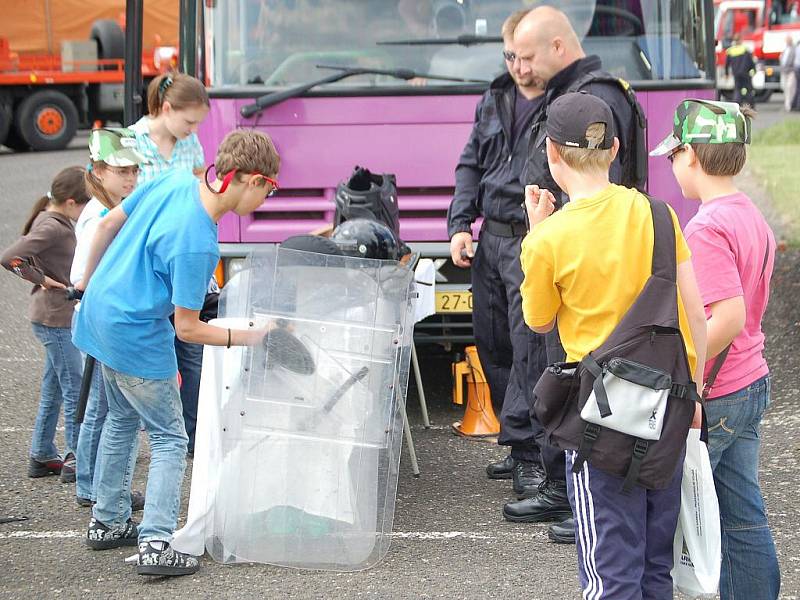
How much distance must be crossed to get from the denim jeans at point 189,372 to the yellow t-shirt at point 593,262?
2.54m

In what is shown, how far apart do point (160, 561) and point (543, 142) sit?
1985mm

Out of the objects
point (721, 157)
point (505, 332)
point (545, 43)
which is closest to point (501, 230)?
point (505, 332)

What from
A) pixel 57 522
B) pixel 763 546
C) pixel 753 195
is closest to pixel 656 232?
pixel 763 546

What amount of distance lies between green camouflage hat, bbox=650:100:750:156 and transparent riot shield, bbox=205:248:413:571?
125 centimetres

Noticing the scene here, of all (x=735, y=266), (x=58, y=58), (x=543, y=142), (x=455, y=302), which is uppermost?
(x=58, y=58)

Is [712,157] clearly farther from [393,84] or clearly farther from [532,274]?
[393,84]

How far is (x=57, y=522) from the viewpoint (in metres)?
4.57

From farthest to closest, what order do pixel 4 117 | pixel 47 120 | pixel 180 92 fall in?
pixel 47 120
pixel 4 117
pixel 180 92

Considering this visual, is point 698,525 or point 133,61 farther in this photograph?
point 133,61

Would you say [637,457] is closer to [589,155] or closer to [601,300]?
[601,300]

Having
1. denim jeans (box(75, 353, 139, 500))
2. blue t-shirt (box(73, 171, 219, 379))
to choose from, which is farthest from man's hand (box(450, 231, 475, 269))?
denim jeans (box(75, 353, 139, 500))

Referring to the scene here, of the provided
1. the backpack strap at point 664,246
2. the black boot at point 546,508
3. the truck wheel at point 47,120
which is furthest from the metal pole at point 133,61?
the truck wheel at point 47,120

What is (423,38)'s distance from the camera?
5.69 metres

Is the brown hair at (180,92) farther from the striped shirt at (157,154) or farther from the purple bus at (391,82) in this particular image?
the purple bus at (391,82)
